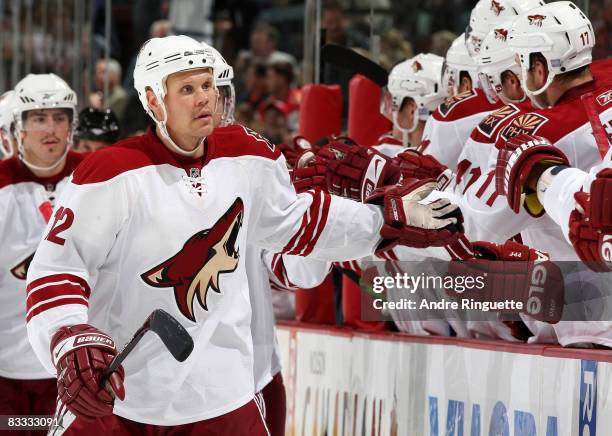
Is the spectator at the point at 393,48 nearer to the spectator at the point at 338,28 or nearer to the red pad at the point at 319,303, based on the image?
the spectator at the point at 338,28

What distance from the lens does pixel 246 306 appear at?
12.0ft

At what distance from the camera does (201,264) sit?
3500mm

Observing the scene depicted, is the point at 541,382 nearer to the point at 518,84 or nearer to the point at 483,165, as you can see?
the point at 483,165

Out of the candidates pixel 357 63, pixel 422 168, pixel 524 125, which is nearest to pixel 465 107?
pixel 422 168

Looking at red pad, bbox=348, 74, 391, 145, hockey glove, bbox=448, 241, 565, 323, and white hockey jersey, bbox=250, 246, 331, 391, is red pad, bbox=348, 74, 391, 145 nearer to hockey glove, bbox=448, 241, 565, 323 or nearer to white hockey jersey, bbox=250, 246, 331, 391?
white hockey jersey, bbox=250, 246, 331, 391

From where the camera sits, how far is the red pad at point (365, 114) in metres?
5.75

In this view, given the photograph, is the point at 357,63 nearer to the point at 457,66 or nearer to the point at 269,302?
the point at 457,66

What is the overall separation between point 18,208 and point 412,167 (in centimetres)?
153

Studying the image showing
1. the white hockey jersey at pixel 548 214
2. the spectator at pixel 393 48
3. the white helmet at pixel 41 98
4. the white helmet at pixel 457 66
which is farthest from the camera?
the spectator at pixel 393 48

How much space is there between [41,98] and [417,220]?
7.42 ft

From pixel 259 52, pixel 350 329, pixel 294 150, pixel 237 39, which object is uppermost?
pixel 237 39

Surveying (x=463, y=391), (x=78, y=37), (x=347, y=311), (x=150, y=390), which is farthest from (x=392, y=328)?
(x=78, y=37)

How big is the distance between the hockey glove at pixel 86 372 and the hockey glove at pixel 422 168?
1.44 m

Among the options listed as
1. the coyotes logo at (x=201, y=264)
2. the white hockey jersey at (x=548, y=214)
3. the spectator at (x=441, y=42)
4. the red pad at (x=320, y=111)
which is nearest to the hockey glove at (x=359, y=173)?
the white hockey jersey at (x=548, y=214)
